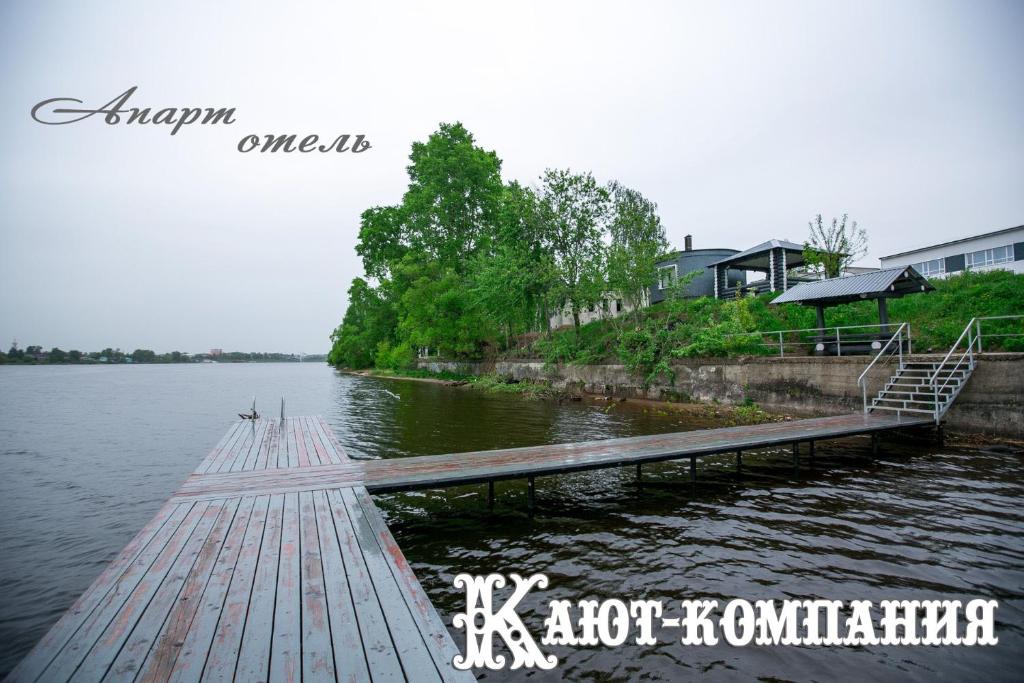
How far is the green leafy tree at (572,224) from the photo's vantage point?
2925cm

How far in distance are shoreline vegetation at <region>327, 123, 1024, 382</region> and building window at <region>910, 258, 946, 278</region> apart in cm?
730

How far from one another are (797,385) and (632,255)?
459 inches

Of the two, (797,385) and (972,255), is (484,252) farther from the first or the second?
(972,255)

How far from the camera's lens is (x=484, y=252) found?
4059 cm

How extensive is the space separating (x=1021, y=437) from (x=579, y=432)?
10465mm

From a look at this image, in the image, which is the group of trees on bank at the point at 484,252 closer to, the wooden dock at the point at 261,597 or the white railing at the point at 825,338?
the white railing at the point at 825,338

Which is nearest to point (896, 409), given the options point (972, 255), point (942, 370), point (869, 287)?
point (942, 370)

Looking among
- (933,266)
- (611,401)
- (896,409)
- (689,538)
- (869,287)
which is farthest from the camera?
(933,266)

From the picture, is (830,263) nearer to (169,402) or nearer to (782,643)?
(782,643)

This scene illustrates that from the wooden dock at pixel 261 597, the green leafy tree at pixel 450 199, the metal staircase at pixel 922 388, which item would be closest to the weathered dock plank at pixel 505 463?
the wooden dock at pixel 261 597

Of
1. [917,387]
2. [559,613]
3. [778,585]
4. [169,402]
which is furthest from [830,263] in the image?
[169,402]

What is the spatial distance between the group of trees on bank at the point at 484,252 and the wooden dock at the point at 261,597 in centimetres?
2232

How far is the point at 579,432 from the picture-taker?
1509 cm

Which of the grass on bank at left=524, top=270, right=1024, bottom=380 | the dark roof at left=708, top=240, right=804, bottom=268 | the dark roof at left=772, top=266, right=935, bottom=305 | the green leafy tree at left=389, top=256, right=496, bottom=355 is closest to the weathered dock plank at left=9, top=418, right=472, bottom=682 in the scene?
the dark roof at left=772, top=266, right=935, bottom=305
